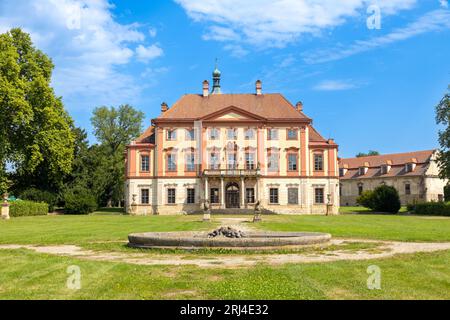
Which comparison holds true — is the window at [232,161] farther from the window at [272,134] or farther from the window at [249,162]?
the window at [272,134]

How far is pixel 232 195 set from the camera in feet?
173

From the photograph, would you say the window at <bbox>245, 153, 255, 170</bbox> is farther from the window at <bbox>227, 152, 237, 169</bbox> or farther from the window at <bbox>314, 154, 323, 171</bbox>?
the window at <bbox>314, 154, 323, 171</bbox>

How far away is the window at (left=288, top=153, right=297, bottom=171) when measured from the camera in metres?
52.7

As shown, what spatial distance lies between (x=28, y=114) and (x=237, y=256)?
33693 mm

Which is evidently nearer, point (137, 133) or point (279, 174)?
point (279, 174)

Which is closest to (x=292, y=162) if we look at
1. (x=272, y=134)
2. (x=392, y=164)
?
(x=272, y=134)

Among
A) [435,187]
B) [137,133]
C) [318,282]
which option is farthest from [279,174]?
[318,282]

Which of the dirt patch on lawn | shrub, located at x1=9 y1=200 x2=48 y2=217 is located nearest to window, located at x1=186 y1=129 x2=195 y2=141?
shrub, located at x1=9 y1=200 x2=48 y2=217

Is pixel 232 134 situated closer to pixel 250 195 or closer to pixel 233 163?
pixel 233 163

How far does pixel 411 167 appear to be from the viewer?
72688 mm

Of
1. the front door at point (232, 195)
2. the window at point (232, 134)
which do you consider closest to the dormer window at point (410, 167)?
the front door at point (232, 195)
